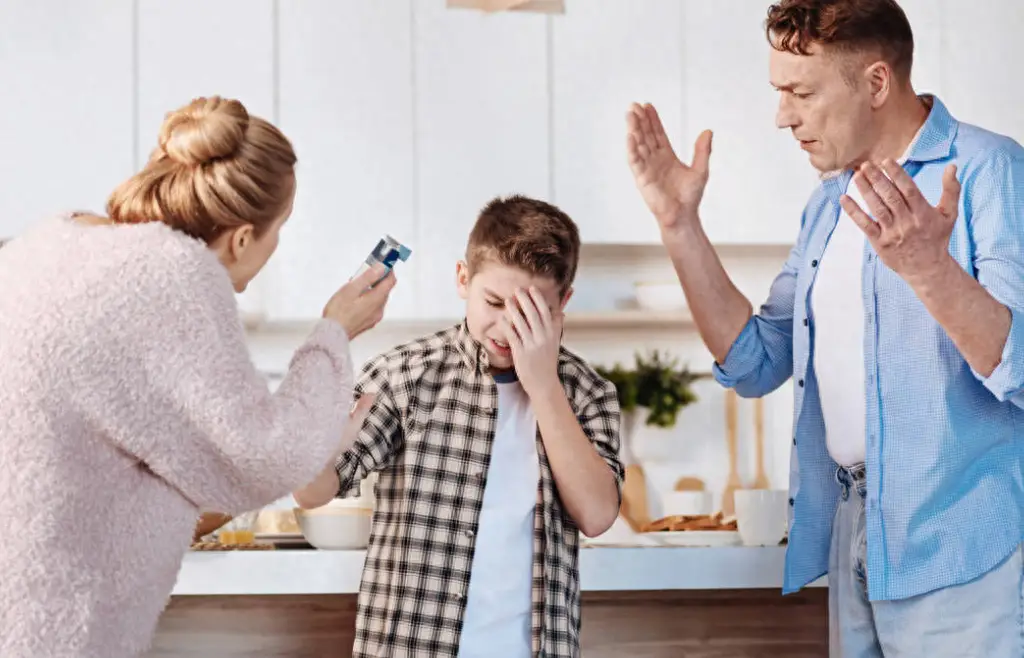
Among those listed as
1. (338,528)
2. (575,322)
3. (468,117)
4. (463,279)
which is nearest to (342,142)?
(468,117)

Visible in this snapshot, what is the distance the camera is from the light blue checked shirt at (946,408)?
1.46 metres

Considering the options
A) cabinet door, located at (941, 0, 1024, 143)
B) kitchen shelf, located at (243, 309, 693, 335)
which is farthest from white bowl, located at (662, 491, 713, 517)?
cabinet door, located at (941, 0, 1024, 143)

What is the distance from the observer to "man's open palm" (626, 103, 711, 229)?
1.75m

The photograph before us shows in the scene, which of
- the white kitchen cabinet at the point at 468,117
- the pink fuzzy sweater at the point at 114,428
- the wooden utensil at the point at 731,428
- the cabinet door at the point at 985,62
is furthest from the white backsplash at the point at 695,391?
the pink fuzzy sweater at the point at 114,428

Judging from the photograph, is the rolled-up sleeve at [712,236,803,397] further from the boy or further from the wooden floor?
the wooden floor

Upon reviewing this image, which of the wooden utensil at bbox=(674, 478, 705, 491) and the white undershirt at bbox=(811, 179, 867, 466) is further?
the wooden utensil at bbox=(674, 478, 705, 491)

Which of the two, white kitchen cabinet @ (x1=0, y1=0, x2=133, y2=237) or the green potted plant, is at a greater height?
white kitchen cabinet @ (x1=0, y1=0, x2=133, y2=237)

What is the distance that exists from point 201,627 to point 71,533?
1.06m

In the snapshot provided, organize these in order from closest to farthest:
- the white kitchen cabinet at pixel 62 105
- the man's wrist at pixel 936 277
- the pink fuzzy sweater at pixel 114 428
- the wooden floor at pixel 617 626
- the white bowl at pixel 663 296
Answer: the pink fuzzy sweater at pixel 114 428
the man's wrist at pixel 936 277
the wooden floor at pixel 617 626
the white kitchen cabinet at pixel 62 105
the white bowl at pixel 663 296

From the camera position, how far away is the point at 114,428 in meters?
1.09

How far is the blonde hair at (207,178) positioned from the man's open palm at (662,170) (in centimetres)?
66

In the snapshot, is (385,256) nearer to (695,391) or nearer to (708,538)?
(708,538)

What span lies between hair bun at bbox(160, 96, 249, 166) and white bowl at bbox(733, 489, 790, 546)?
47.8 inches

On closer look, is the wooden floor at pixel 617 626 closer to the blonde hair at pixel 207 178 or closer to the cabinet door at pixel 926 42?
the blonde hair at pixel 207 178
